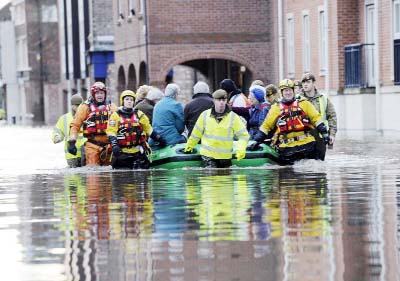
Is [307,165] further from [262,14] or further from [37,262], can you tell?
[262,14]

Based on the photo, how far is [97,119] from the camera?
22547mm

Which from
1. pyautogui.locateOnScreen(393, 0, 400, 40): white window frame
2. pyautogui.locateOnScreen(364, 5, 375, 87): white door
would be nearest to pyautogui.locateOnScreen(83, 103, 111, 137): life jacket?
pyautogui.locateOnScreen(393, 0, 400, 40): white window frame

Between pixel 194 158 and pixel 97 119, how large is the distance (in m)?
1.63

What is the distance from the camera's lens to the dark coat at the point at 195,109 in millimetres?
23219

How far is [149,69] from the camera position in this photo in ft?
148

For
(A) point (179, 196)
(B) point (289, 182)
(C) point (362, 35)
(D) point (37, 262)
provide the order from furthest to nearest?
(C) point (362, 35) < (B) point (289, 182) < (A) point (179, 196) < (D) point (37, 262)

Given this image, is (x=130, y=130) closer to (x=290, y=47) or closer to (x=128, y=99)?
(x=128, y=99)

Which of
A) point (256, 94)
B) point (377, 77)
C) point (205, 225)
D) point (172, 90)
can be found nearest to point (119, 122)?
point (172, 90)

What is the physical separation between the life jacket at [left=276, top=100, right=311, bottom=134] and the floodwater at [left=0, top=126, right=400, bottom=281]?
2.09ft

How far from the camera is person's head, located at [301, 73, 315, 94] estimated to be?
883 inches

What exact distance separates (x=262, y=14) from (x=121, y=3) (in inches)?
312

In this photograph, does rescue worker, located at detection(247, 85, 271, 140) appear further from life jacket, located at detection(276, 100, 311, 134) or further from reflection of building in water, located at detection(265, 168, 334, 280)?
reflection of building in water, located at detection(265, 168, 334, 280)

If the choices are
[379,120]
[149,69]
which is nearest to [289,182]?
[379,120]

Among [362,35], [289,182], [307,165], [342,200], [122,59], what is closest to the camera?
[342,200]
